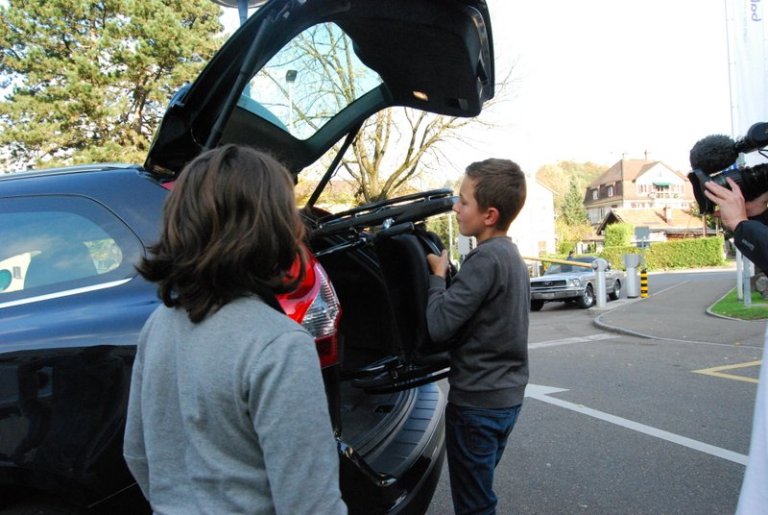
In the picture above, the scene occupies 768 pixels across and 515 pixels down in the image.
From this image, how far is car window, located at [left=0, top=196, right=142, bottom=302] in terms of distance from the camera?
2.02 m

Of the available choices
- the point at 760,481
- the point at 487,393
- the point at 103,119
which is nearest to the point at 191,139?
the point at 487,393

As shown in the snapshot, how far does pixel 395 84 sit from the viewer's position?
9.78ft

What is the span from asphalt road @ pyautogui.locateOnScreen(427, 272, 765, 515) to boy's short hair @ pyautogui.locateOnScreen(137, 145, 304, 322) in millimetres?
2789

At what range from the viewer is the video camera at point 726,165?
78.5 inches

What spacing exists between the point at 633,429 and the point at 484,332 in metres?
3.44

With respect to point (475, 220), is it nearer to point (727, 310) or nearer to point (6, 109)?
point (727, 310)

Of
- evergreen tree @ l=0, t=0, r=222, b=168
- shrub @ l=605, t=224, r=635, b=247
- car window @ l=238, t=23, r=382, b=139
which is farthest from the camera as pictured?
shrub @ l=605, t=224, r=635, b=247

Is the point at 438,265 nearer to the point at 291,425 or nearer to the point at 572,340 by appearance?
the point at 291,425

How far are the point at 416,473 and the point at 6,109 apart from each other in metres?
24.7

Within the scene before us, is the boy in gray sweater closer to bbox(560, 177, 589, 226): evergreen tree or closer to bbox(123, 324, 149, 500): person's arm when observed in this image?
bbox(123, 324, 149, 500): person's arm

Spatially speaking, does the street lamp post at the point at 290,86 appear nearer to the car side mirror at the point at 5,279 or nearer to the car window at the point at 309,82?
the car window at the point at 309,82

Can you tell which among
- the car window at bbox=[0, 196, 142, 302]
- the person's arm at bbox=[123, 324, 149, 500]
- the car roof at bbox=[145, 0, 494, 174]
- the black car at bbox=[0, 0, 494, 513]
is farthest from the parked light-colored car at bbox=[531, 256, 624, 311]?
the person's arm at bbox=[123, 324, 149, 500]

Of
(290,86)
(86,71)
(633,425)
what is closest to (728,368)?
(633,425)

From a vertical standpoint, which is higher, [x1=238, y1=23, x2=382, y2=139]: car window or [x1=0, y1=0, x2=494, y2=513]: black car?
[x1=238, y1=23, x2=382, y2=139]: car window
